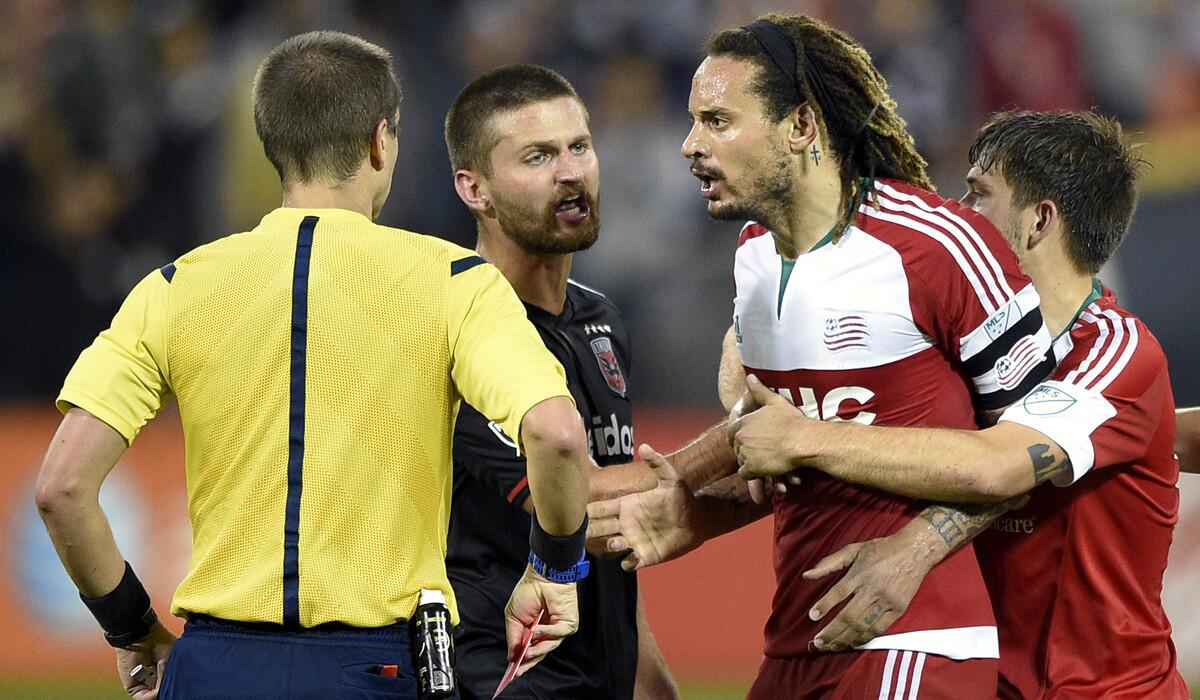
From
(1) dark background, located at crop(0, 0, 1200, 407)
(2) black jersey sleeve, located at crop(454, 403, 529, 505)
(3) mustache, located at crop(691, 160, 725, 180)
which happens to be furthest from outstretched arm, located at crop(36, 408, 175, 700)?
(1) dark background, located at crop(0, 0, 1200, 407)

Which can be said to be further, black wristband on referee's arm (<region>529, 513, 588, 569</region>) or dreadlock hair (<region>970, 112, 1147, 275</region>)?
dreadlock hair (<region>970, 112, 1147, 275</region>)

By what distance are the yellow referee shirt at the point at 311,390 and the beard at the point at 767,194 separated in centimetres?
88

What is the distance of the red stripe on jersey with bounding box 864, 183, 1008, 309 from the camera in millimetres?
3521

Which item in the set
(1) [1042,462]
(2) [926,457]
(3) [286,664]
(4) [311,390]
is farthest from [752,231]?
(3) [286,664]

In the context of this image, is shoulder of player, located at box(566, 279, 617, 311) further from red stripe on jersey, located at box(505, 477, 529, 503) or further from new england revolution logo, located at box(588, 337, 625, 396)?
red stripe on jersey, located at box(505, 477, 529, 503)

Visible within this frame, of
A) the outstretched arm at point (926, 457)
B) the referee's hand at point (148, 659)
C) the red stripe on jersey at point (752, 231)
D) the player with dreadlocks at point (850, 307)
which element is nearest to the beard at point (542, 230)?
the red stripe on jersey at point (752, 231)

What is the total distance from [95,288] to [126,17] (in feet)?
6.17

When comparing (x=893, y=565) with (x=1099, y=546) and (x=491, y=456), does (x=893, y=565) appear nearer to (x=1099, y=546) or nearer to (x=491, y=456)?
(x=1099, y=546)

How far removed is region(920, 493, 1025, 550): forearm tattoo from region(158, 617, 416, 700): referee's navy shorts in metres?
1.25

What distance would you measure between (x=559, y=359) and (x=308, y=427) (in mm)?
1428

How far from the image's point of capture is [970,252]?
3.55 meters

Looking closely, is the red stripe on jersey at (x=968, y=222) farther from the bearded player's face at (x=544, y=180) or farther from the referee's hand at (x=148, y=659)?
the referee's hand at (x=148, y=659)

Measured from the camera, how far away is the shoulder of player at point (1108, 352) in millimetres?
3666

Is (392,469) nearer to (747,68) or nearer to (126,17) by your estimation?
(747,68)
